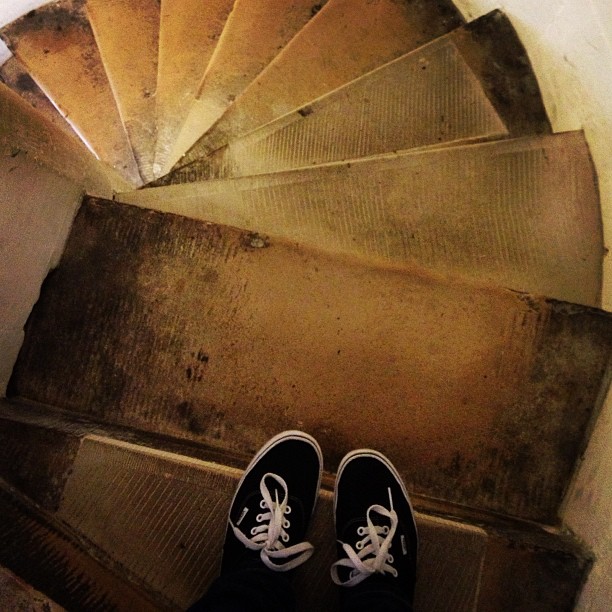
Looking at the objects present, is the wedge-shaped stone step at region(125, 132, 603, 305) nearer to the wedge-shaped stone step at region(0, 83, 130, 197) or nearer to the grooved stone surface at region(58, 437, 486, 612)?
the wedge-shaped stone step at region(0, 83, 130, 197)

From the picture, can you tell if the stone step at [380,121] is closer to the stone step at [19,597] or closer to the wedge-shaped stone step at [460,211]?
the wedge-shaped stone step at [460,211]

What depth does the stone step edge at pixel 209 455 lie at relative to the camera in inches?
44.3

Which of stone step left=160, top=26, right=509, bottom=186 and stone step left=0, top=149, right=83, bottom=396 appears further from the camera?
stone step left=160, top=26, right=509, bottom=186

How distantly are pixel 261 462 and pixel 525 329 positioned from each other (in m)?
0.69

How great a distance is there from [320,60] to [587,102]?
84 centimetres

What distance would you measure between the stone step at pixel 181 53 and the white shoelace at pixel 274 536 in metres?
1.43

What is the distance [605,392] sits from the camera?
119cm

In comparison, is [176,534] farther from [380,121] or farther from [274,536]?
[380,121]

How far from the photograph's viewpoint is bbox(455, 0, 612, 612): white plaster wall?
1051 millimetres

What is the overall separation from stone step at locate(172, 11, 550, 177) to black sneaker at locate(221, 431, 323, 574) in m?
0.83

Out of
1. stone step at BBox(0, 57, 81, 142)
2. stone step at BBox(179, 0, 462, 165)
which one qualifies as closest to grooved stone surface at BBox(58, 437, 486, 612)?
stone step at BBox(179, 0, 462, 165)

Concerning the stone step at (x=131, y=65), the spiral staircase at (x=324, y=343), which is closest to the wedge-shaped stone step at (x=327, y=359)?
the spiral staircase at (x=324, y=343)

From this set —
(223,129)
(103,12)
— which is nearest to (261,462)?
(223,129)

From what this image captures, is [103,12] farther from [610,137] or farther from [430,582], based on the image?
[430,582]
